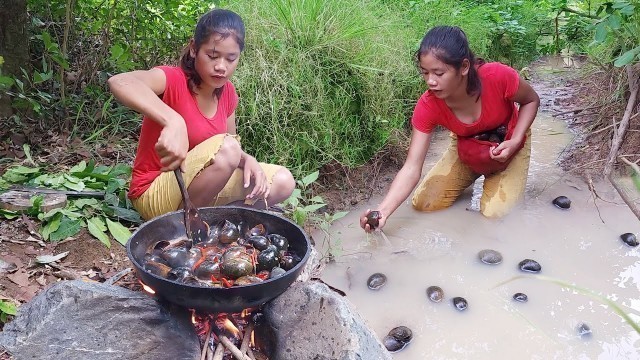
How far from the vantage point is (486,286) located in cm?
313

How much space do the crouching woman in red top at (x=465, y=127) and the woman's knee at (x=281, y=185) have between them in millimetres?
442

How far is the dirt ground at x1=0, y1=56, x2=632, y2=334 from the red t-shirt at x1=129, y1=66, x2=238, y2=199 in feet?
1.16

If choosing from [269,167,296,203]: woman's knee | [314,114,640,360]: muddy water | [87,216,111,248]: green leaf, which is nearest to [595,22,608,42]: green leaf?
[314,114,640,360]: muddy water

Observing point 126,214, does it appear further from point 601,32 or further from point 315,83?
point 601,32

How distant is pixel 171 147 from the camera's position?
2.15 metres

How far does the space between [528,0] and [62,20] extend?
5.92 metres

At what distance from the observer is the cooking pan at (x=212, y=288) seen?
74.9 inches

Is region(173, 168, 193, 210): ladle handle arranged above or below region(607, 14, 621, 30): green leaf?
below

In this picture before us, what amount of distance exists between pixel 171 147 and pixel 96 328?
0.66 metres

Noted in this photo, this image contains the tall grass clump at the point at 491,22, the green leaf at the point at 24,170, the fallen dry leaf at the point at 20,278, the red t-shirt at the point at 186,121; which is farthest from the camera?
the tall grass clump at the point at 491,22

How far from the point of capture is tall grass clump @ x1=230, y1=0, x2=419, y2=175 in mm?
3904

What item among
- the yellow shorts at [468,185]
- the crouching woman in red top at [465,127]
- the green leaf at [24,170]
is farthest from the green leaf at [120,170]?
the yellow shorts at [468,185]

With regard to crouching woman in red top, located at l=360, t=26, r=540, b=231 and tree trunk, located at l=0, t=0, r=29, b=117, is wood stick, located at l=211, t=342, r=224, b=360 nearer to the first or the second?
crouching woman in red top, located at l=360, t=26, r=540, b=231

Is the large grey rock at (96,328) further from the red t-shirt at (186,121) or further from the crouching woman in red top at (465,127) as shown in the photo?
the crouching woman in red top at (465,127)
